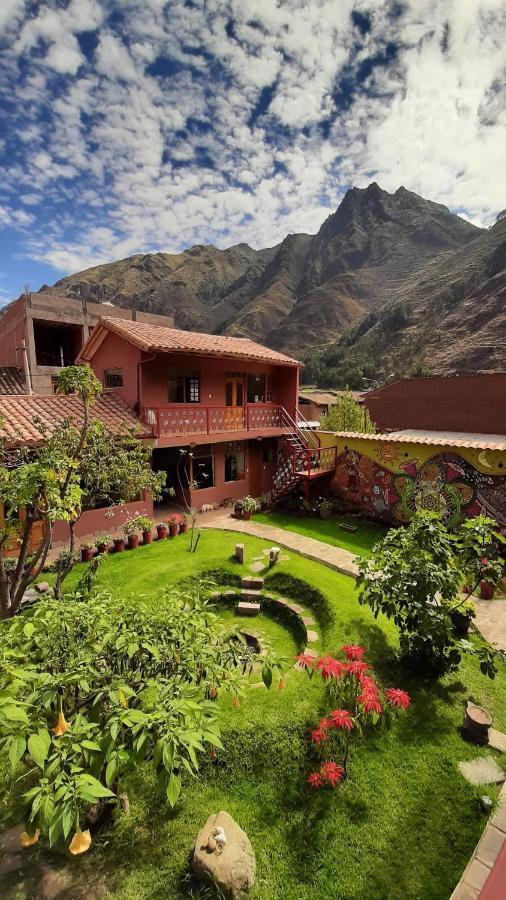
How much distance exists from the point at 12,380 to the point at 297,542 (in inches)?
725

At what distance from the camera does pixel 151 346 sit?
13477 mm

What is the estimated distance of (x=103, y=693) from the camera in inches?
122

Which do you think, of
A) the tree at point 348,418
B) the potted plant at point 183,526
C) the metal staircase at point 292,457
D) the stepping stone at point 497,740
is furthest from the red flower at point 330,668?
the tree at point 348,418

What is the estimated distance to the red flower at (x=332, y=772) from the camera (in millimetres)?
4711

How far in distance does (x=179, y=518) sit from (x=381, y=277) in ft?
332

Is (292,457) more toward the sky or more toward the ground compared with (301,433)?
more toward the ground

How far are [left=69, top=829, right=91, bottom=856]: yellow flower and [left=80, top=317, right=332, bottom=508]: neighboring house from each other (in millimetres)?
10885

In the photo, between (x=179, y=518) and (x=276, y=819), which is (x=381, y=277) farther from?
(x=276, y=819)

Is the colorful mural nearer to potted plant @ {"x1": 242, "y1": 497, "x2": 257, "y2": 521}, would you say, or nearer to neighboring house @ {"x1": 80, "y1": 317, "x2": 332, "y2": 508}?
neighboring house @ {"x1": 80, "y1": 317, "x2": 332, "y2": 508}

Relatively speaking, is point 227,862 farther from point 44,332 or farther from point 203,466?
point 44,332

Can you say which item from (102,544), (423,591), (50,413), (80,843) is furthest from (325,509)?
(80,843)

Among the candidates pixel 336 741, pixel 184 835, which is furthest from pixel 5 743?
pixel 336 741

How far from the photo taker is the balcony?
14.3m

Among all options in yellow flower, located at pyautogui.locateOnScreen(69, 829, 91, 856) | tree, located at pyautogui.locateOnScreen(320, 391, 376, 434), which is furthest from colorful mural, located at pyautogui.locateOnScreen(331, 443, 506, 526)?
yellow flower, located at pyautogui.locateOnScreen(69, 829, 91, 856)
